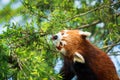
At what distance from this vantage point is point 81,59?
4.39 meters

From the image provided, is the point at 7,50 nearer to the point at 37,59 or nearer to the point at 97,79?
the point at 37,59

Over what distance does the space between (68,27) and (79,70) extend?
0.53m

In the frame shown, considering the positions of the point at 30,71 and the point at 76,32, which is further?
the point at 76,32

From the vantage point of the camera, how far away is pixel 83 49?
4.59 meters

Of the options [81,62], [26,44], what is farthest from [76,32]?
[26,44]

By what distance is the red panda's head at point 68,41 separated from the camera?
4379 millimetres

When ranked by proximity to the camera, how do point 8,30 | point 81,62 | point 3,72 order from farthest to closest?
point 81,62, point 8,30, point 3,72

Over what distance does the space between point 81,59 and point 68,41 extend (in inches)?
10.8

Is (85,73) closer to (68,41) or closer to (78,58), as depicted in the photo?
(78,58)

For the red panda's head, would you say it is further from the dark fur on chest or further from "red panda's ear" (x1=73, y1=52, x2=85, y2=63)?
the dark fur on chest

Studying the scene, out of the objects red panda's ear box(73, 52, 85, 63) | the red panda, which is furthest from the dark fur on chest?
red panda's ear box(73, 52, 85, 63)

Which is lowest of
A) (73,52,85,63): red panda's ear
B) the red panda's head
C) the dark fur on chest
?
the dark fur on chest

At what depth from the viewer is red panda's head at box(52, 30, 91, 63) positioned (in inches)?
172

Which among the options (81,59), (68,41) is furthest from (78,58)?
(68,41)
